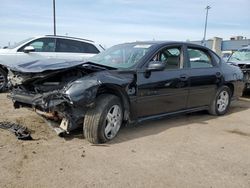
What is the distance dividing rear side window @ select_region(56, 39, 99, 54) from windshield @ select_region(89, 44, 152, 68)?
14.0 ft

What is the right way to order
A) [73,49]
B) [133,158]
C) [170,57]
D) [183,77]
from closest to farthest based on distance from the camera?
1. [133,158]
2. [183,77]
3. [170,57]
4. [73,49]

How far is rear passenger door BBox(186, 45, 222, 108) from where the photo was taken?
21.0ft

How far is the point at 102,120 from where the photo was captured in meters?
4.73

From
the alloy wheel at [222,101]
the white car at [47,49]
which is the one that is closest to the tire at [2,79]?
the white car at [47,49]

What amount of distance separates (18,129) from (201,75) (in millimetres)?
3542

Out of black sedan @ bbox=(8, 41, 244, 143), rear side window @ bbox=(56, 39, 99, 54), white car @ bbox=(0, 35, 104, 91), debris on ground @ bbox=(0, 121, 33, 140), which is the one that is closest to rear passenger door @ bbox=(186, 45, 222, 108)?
black sedan @ bbox=(8, 41, 244, 143)

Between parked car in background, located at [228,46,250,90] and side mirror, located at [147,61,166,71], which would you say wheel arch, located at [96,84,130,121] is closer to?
side mirror, located at [147,61,166,71]

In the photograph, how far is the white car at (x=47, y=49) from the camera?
31.8 ft

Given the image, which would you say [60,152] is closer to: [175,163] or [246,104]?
[175,163]

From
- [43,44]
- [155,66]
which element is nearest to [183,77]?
[155,66]

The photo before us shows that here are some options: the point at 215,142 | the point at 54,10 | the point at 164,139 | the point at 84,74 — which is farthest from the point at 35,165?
the point at 54,10

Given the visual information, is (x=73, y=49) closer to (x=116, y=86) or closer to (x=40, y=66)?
(x=40, y=66)

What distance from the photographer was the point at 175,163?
4266 mm

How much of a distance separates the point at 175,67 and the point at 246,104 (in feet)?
12.4
